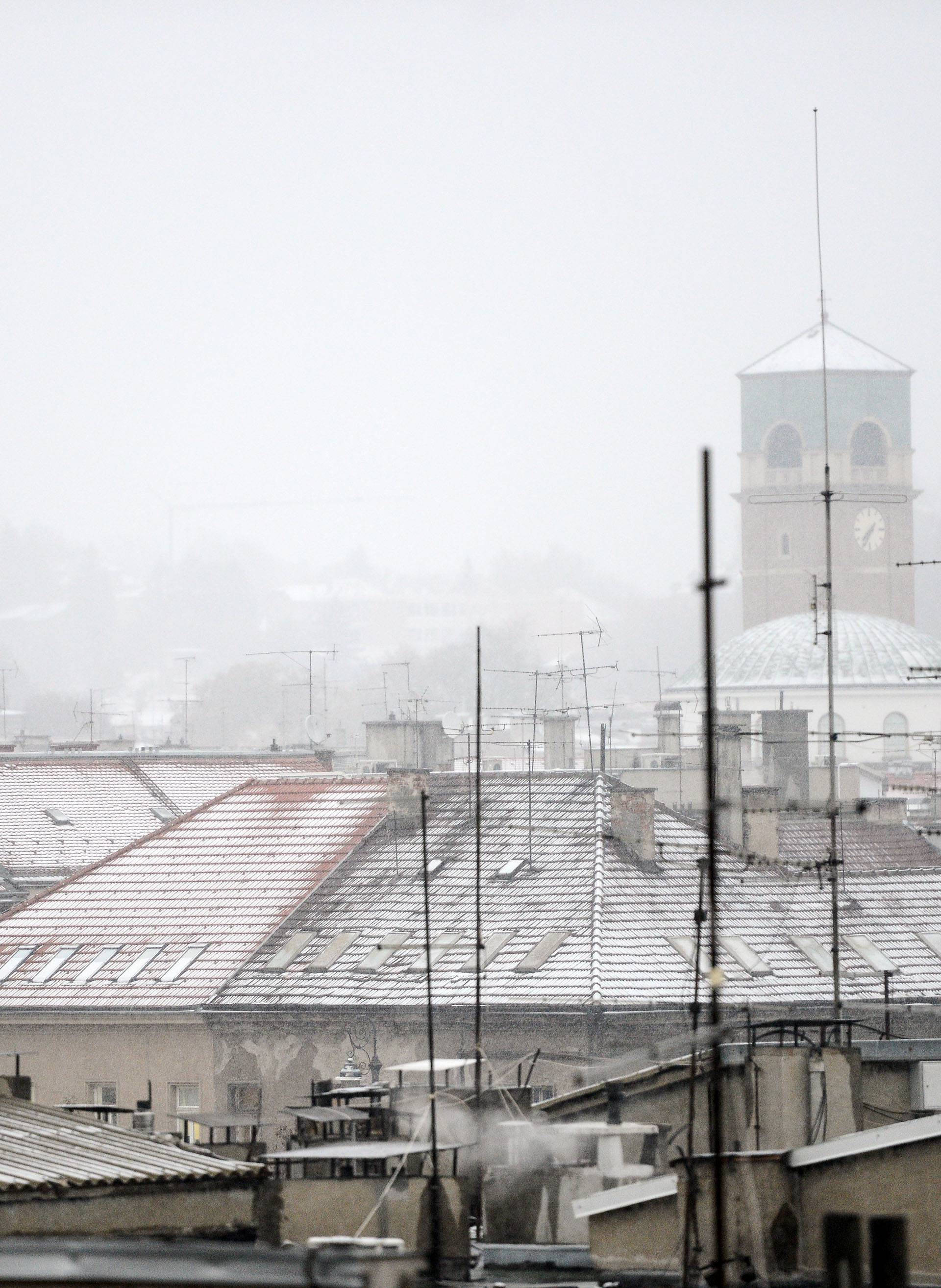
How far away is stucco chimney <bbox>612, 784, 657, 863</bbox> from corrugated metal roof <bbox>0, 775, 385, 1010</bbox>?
162 inches

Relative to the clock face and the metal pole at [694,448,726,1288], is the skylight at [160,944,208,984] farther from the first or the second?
the clock face

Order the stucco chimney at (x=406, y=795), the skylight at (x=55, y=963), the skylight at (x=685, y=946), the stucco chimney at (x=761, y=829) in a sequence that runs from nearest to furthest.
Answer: the skylight at (x=685, y=946) → the skylight at (x=55, y=963) → the stucco chimney at (x=406, y=795) → the stucco chimney at (x=761, y=829)

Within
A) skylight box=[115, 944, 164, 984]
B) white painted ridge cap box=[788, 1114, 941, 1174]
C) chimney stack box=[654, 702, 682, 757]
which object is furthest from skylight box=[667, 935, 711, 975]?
chimney stack box=[654, 702, 682, 757]

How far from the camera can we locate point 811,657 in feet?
355

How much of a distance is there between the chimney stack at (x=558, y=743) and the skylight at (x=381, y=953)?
60.4 feet

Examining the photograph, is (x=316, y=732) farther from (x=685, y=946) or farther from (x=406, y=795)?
Answer: (x=685, y=946)

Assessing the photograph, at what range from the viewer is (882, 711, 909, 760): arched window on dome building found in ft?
326

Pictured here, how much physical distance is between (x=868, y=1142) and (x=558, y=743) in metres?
39.9

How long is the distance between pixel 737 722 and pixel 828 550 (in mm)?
31949

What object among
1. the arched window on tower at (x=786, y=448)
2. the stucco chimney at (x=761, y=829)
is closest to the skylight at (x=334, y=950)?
the stucco chimney at (x=761, y=829)

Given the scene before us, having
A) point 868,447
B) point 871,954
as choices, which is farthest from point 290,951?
point 868,447

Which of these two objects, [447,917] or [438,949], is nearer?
[438,949]

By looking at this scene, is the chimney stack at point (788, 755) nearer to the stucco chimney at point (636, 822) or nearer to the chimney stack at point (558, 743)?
the chimney stack at point (558, 743)

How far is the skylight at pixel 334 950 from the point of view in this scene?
34.2 meters
